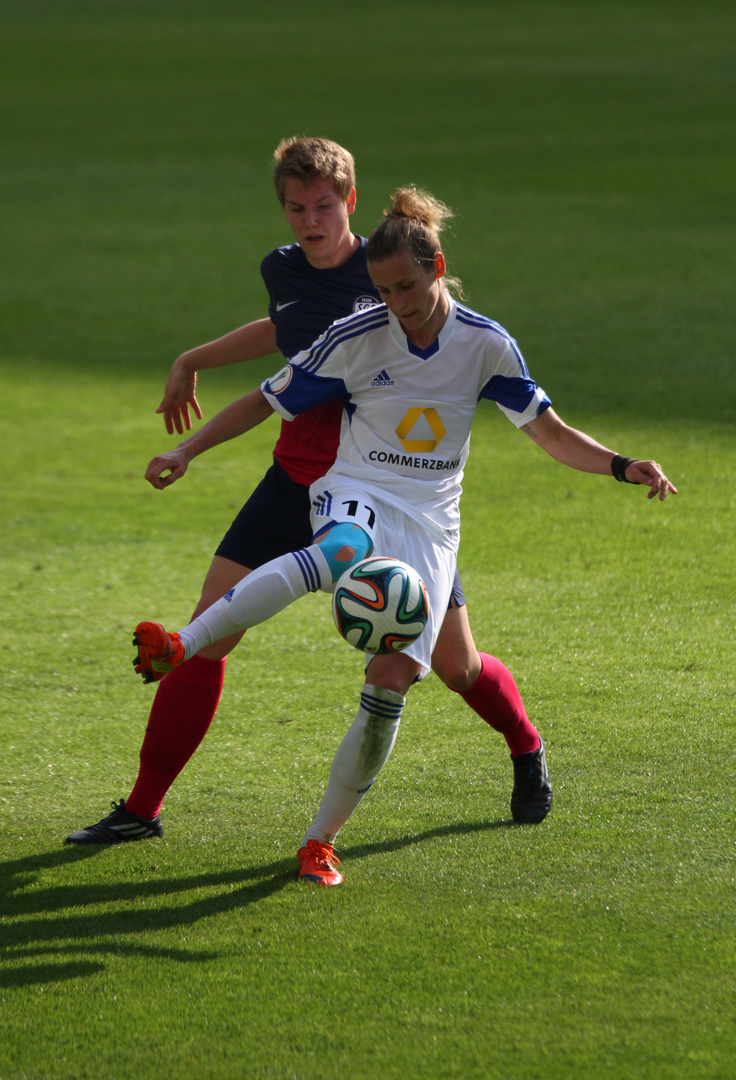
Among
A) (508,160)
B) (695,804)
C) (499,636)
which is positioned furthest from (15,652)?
(508,160)

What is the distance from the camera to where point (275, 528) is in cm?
354

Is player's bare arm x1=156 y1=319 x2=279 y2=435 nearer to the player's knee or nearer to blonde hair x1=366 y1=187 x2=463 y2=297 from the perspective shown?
blonde hair x1=366 y1=187 x2=463 y2=297

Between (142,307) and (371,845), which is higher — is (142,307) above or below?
below

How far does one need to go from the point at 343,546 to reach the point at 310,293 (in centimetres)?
91

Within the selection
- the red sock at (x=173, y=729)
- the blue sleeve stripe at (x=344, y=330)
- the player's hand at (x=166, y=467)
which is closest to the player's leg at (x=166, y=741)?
the red sock at (x=173, y=729)

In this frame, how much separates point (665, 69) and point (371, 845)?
963 inches

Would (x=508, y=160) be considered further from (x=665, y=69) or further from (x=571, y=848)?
(x=571, y=848)

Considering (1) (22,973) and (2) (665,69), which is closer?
(1) (22,973)

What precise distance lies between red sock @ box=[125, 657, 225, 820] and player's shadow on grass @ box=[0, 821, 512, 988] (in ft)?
0.61

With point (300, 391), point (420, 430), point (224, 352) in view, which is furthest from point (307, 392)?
point (224, 352)

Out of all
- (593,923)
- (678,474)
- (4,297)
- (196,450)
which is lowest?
(4,297)

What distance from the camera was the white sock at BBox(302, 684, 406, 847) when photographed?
307 centimetres

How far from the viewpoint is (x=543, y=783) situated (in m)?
3.57

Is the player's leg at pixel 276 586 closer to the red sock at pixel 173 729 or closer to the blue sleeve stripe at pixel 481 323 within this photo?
the red sock at pixel 173 729
